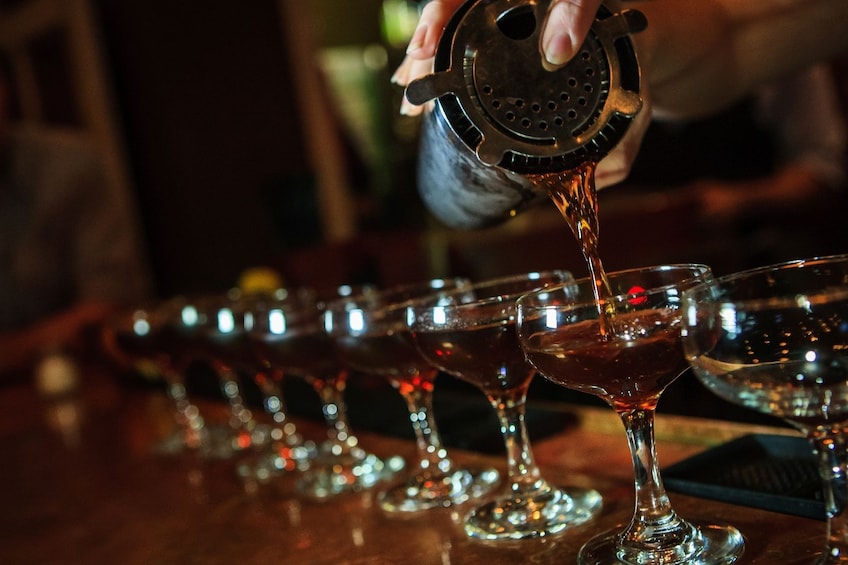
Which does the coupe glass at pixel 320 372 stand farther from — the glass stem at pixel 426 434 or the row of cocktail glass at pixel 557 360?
the glass stem at pixel 426 434

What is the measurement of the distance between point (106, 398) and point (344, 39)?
3.36 metres

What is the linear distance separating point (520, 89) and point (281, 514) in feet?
2.25

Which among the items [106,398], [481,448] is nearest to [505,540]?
[481,448]

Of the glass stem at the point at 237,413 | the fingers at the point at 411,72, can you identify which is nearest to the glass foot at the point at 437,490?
the fingers at the point at 411,72

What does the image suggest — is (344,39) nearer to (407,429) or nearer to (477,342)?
(407,429)

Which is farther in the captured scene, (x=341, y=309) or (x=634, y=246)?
(x=634, y=246)

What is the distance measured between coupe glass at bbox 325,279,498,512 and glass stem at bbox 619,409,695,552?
Answer: 0.32 m

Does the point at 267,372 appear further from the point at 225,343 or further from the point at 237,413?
the point at 237,413

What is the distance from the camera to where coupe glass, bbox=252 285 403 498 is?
1.41 m

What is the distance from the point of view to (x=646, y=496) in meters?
0.93

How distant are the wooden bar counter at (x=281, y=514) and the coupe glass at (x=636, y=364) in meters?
0.05

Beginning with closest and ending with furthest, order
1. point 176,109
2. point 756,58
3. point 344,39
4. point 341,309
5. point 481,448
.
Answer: point 341,309
point 481,448
point 756,58
point 176,109
point 344,39

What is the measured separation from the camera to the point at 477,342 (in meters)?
1.05

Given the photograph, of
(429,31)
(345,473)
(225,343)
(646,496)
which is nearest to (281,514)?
(345,473)
